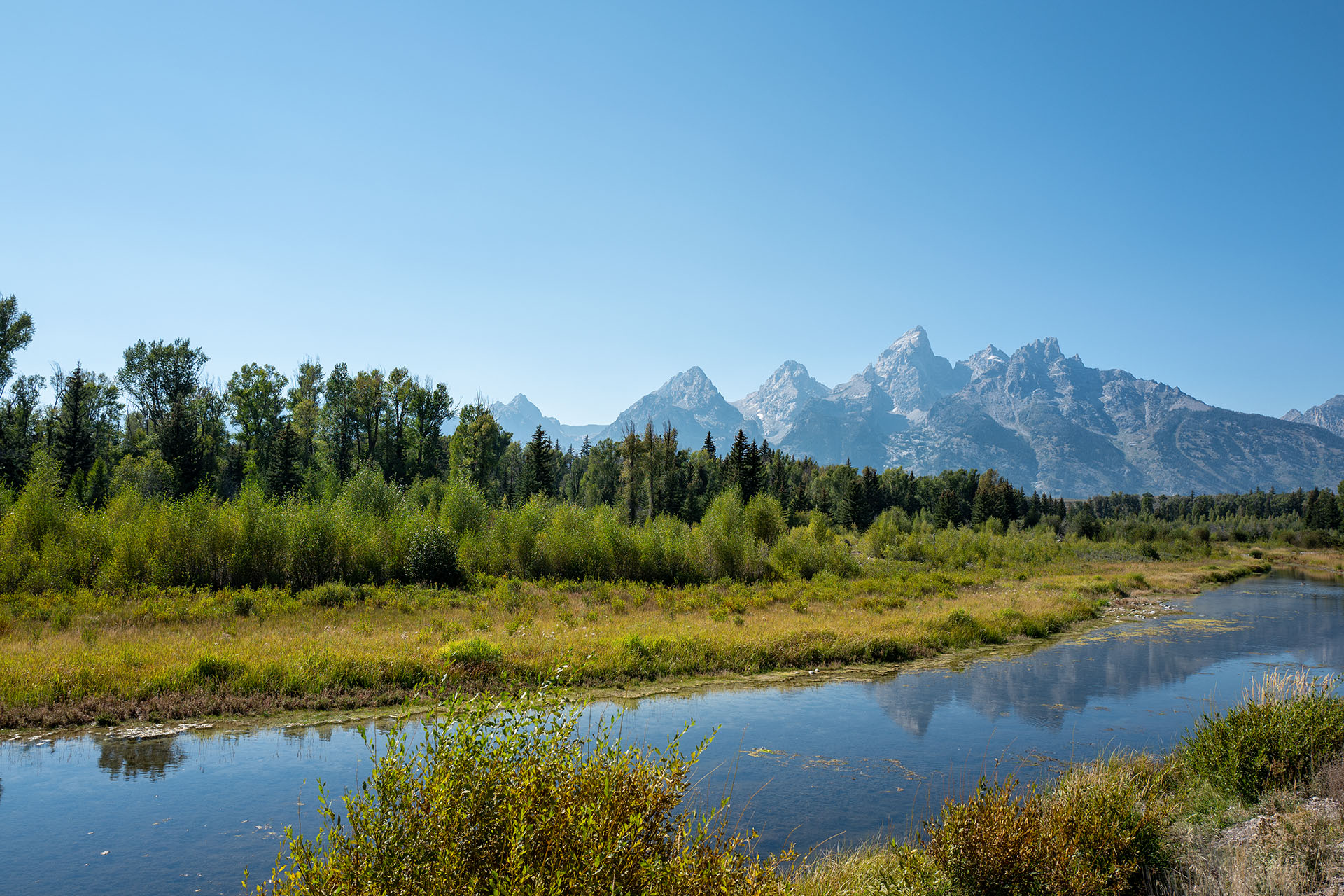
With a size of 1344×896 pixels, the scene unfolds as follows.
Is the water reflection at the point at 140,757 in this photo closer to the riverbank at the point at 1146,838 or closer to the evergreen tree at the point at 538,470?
the riverbank at the point at 1146,838

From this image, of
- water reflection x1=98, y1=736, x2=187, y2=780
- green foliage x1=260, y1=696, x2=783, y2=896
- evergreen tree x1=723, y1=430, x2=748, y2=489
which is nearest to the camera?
green foliage x1=260, y1=696, x2=783, y2=896

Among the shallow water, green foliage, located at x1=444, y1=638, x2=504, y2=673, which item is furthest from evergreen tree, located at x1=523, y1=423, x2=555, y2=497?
the shallow water

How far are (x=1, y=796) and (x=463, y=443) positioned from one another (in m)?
68.9

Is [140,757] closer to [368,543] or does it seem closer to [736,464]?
[368,543]

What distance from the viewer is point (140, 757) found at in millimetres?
12602

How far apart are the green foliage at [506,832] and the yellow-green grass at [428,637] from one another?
315 cm

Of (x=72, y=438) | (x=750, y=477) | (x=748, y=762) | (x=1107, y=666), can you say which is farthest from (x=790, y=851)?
(x=750, y=477)

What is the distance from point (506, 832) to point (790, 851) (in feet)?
9.07

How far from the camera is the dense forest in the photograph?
30.5 m

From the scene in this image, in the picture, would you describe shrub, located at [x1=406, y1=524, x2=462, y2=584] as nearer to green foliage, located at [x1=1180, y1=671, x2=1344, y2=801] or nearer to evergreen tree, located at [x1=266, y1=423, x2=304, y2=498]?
green foliage, located at [x1=1180, y1=671, x2=1344, y2=801]

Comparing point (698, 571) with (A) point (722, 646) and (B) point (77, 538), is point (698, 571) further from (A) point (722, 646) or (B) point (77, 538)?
(B) point (77, 538)

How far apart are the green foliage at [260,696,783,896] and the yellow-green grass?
10.3ft

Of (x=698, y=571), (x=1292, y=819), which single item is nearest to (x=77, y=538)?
(x=698, y=571)

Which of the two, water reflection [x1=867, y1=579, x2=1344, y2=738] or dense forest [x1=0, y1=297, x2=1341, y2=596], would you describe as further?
dense forest [x1=0, y1=297, x2=1341, y2=596]
